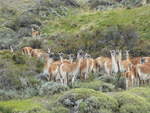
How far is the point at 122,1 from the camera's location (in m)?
37.5

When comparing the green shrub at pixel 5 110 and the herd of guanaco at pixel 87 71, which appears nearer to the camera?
the green shrub at pixel 5 110

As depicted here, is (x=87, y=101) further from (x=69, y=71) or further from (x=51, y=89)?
(x=69, y=71)

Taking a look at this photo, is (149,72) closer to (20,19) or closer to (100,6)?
(20,19)

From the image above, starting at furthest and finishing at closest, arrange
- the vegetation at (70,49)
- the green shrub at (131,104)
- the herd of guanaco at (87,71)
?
the herd of guanaco at (87,71), the vegetation at (70,49), the green shrub at (131,104)

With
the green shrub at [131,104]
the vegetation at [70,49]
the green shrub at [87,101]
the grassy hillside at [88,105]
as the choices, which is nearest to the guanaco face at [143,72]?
the vegetation at [70,49]

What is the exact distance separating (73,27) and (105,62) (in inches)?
517

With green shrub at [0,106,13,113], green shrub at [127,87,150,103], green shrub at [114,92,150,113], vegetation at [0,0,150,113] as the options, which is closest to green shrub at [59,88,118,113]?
vegetation at [0,0,150,113]

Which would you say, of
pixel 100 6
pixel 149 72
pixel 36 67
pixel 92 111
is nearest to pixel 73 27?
pixel 100 6

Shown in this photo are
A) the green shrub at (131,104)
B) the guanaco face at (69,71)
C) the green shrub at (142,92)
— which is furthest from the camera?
the guanaco face at (69,71)

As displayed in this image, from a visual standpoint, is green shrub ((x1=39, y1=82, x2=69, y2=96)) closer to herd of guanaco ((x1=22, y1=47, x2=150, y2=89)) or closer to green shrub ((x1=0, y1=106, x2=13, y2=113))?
herd of guanaco ((x1=22, y1=47, x2=150, y2=89))

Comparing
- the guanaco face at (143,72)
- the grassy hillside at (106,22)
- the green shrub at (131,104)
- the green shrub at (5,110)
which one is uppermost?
the grassy hillside at (106,22)

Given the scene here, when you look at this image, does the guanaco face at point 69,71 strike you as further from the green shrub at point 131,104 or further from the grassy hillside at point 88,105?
the green shrub at point 131,104

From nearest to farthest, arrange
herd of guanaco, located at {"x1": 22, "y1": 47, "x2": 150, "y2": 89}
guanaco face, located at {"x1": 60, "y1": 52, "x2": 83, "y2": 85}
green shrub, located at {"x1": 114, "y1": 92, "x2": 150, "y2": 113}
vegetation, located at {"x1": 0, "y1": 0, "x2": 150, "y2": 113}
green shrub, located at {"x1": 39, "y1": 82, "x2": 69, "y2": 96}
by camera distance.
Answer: green shrub, located at {"x1": 114, "y1": 92, "x2": 150, "y2": 113}
vegetation, located at {"x1": 0, "y1": 0, "x2": 150, "y2": 113}
green shrub, located at {"x1": 39, "y1": 82, "x2": 69, "y2": 96}
herd of guanaco, located at {"x1": 22, "y1": 47, "x2": 150, "y2": 89}
guanaco face, located at {"x1": 60, "y1": 52, "x2": 83, "y2": 85}

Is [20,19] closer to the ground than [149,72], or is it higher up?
higher up
